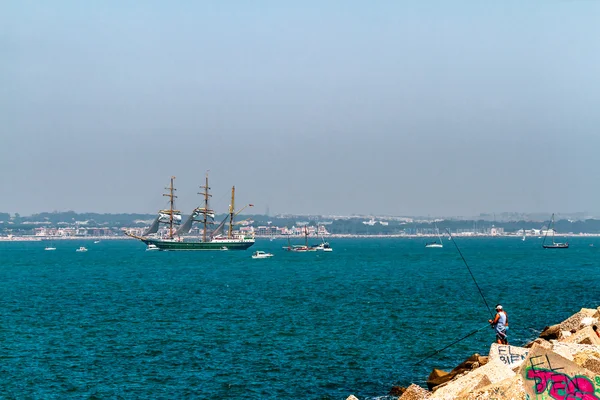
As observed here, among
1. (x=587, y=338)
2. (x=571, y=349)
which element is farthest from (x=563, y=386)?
(x=587, y=338)

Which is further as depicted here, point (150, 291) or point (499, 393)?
point (150, 291)

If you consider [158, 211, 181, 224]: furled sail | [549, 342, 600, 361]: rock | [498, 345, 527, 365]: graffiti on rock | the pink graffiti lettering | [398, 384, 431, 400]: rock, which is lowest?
[398, 384, 431, 400]: rock

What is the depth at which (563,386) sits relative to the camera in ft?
35.8

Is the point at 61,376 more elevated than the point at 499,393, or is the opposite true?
the point at 499,393

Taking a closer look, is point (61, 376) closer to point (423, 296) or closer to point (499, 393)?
point (499, 393)

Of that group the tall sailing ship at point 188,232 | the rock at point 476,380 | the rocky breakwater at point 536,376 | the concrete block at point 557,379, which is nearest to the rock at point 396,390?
the rocky breakwater at point 536,376

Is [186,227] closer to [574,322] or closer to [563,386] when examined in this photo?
[574,322]

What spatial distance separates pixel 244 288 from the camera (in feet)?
195

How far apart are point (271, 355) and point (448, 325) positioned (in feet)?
37.5

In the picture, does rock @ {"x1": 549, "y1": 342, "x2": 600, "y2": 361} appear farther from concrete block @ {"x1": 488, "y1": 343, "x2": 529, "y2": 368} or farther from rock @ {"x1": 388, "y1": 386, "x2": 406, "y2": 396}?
rock @ {"x1": 388, "y1": 386, "x2": 406, "y2": 396}

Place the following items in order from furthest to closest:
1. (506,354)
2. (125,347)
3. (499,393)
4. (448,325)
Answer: (448,325) → (125,347) → (506,354) → (499,393)

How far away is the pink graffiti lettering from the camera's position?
428 inches

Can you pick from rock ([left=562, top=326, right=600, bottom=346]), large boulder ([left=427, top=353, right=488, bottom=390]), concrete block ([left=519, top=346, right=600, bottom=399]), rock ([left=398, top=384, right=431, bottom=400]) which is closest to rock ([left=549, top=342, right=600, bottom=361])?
rock ([left=562, top=326, right=600, bottom=346])


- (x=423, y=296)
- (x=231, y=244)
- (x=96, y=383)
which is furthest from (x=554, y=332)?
(x=231, y=244)
